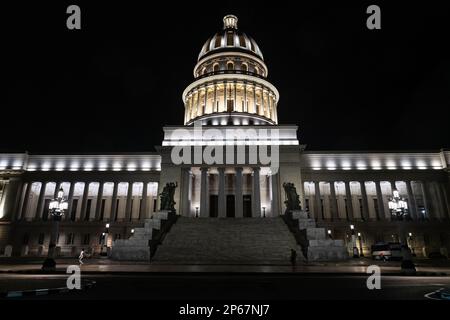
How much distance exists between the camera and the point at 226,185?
49250mm

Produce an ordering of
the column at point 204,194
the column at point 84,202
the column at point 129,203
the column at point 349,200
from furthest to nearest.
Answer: the column at point 84,202 → the column at point 129,203 → the column at point 349,200 → the column at point 204,194

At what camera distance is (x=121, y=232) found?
47281mm

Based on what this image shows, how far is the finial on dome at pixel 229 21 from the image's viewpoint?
2794 inches

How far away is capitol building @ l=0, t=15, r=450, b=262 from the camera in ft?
142

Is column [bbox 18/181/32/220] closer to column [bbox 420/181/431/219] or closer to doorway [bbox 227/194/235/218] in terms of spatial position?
doorway [bbox 227/194/235/218]

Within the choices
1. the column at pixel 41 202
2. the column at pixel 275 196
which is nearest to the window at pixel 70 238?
the column at pixel 41 202

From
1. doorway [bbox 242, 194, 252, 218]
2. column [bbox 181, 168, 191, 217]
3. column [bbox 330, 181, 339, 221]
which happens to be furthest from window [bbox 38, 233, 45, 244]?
column [bbox 330, 181, 339, 221]

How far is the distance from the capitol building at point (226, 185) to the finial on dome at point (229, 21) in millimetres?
21587

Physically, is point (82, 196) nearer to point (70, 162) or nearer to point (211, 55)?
point (70, 162)

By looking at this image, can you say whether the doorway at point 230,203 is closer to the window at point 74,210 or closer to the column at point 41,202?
the window at point 74,210

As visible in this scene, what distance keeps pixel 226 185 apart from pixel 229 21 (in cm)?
4245

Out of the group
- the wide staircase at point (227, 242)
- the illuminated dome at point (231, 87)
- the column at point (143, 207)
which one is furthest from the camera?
the illuminated dome at point (231, 87)

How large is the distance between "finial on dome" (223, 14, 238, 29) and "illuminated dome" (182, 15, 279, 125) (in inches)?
217
